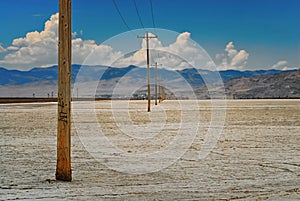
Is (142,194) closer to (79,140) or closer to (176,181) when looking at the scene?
(176,181)

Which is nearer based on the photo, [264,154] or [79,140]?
[264,154]

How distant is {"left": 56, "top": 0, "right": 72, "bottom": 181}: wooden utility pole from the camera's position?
817 centimetres

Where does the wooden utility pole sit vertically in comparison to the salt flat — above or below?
above

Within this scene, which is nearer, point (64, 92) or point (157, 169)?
point (64, 92)

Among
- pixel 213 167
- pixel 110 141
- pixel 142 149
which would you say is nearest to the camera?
pixel 213 167

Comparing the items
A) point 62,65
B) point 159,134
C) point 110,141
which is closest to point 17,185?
point 62,65

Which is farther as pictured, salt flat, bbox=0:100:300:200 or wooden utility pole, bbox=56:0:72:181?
wooden utility pole, bbox=56:0:72:181

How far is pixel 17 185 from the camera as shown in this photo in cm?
786

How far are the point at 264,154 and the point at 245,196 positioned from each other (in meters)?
5.20

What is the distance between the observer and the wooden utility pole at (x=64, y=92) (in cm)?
817

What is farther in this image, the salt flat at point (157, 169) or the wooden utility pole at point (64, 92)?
the wooden utility pole at point (64, 92)

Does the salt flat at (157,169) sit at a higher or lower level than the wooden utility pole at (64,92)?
lower

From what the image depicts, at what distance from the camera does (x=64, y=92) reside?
322 inches

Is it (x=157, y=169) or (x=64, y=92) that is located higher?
(x=64, y=92)
